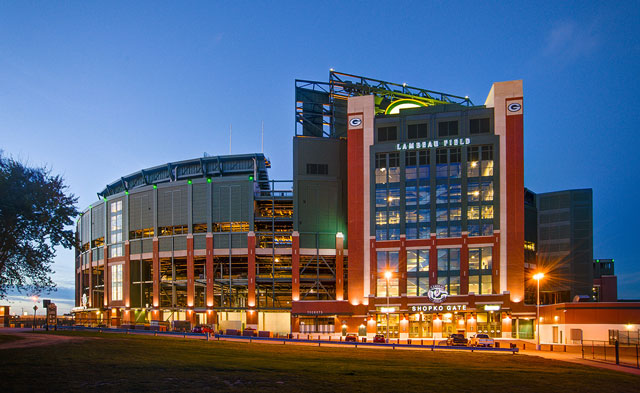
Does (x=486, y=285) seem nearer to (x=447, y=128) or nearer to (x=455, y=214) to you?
(x=455, y=214)

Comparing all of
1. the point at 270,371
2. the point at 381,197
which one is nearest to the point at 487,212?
the point at 381,197

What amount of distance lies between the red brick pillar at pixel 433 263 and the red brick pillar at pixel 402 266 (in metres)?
4.38

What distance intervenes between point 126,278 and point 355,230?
5363 cm

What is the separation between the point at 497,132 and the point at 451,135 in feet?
26.2

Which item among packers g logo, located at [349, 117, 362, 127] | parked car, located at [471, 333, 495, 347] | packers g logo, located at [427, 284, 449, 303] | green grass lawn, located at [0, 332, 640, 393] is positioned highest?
packers g logo, located at [349, 117, 362, 127]

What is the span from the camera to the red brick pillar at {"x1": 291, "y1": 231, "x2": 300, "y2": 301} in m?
107

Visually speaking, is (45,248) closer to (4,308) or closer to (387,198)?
(387,198)

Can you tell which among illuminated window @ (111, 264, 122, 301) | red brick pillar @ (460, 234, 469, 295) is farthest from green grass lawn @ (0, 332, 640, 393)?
illuminated window @ (111, 264, 122, 301)

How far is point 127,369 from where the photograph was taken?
33.2m

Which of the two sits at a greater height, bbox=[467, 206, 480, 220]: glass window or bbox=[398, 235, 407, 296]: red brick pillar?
bbox=[467, 206, 480, 220]: glass window

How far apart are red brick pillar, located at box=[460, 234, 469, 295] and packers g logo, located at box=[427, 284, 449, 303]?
11.1 feet

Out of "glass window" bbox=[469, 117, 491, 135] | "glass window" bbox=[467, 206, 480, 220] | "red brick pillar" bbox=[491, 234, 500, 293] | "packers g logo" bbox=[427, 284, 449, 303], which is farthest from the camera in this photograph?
"glass window" bbox=[469, 117, 491, 135]

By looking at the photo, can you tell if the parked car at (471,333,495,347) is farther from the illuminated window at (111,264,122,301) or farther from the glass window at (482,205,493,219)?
the illuminated window at (111,264,122,301)

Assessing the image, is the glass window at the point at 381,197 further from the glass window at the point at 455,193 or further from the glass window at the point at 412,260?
the glass window at the point at 455,193
